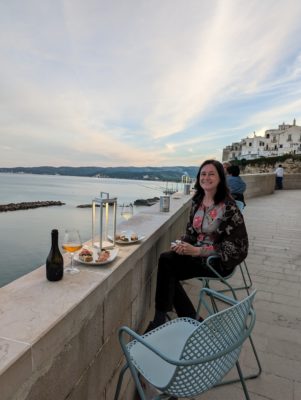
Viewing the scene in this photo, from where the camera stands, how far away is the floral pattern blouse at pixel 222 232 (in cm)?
237

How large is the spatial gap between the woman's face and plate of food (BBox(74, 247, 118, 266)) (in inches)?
51.1

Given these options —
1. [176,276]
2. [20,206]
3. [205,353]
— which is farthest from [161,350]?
[20,206]

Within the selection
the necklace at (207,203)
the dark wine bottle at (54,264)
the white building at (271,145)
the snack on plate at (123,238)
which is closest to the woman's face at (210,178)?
the necklace at (207,203)

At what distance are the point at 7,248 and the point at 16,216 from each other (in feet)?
72.5

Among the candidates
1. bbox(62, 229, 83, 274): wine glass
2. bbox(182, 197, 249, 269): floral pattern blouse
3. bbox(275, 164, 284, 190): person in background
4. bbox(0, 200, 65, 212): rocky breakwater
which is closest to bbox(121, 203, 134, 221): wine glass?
bbox(182, 197, 249, 269): floral pattern blouse

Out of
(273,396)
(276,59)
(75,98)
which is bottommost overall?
(273,396)

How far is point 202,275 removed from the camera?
2.47 metres

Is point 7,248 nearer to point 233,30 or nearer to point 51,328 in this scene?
point 233,30

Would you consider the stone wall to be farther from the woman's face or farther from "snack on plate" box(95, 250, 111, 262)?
the woman's face

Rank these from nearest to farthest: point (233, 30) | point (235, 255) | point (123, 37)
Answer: point (235, 255), point (233, 30), point (123, 37)

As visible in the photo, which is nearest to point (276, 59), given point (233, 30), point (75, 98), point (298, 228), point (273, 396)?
point (233, 30)

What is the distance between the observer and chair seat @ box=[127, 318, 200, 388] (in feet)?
4.77

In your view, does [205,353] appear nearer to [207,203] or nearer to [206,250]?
[206,250]

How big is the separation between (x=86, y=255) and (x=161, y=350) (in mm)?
754
